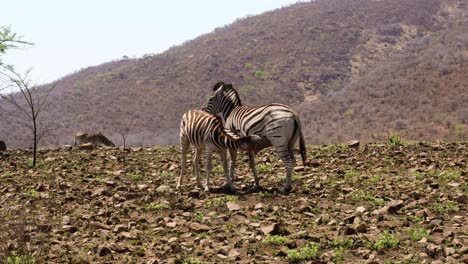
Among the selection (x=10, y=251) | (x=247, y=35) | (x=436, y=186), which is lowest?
(x=436, y=186)

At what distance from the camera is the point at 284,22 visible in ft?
244

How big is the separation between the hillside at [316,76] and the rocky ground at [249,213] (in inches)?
598

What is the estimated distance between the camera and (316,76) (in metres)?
55.6

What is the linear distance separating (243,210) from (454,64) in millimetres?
36624

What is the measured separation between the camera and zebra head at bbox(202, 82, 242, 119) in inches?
546

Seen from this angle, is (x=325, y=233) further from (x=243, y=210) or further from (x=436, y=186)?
(x=436, y=186)

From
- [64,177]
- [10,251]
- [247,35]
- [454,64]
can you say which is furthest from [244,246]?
[247,35]

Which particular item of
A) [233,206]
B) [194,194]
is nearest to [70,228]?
[233,206]

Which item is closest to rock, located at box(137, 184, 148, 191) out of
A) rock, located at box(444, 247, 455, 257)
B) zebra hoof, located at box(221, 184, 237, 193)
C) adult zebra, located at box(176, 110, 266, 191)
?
adult zebra, located at box(176, 110, 266, 191)

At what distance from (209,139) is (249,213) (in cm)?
284

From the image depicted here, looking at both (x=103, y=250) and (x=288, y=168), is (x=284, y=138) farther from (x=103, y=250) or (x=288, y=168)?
(x=103, y=250)

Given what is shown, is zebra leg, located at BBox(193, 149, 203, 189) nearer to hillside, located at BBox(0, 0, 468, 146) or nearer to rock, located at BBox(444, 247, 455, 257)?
rock, located at BBox(444, 247, 455, 257)

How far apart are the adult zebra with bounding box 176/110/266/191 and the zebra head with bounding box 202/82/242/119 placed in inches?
28.6

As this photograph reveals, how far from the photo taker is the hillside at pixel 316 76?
3569cm
